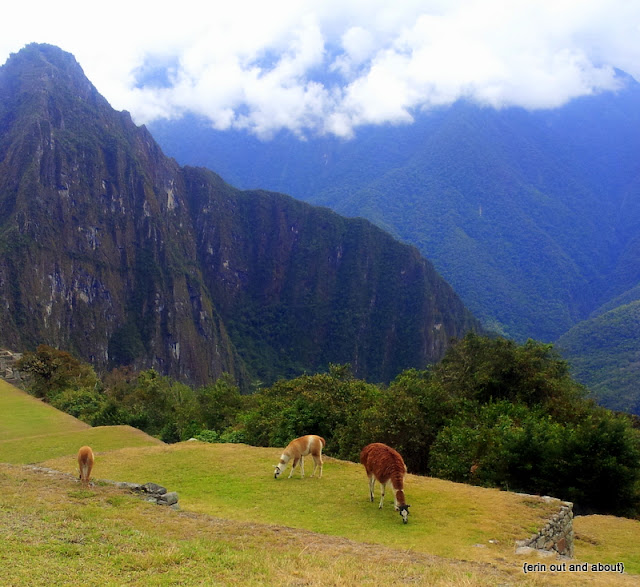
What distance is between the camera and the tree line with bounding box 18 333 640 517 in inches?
542

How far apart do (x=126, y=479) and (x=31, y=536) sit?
565cm

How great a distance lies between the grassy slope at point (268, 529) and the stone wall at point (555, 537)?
0.22 m

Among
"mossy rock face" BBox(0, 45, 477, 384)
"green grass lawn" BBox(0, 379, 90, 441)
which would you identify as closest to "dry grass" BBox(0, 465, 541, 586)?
"green grass lawn" BBox(0, 379, 90, 441)

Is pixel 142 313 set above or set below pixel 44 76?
below

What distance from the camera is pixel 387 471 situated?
982 centimetres

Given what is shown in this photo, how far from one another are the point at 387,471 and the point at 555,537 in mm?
3213

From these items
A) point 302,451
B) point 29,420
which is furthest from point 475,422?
point 29,420

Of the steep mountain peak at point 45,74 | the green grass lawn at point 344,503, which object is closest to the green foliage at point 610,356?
the green grass lawn at point 344,503

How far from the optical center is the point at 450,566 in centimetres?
708

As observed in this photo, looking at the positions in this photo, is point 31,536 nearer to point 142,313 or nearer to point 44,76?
point 142,313

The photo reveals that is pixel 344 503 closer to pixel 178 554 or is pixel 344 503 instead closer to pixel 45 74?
pixel 178 554

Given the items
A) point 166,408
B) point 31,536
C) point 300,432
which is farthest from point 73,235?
point 31,536

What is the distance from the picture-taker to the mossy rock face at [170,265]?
108750 millimetres

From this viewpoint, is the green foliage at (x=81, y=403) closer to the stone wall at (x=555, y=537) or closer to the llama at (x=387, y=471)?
the llama at (x=387, y=471)
